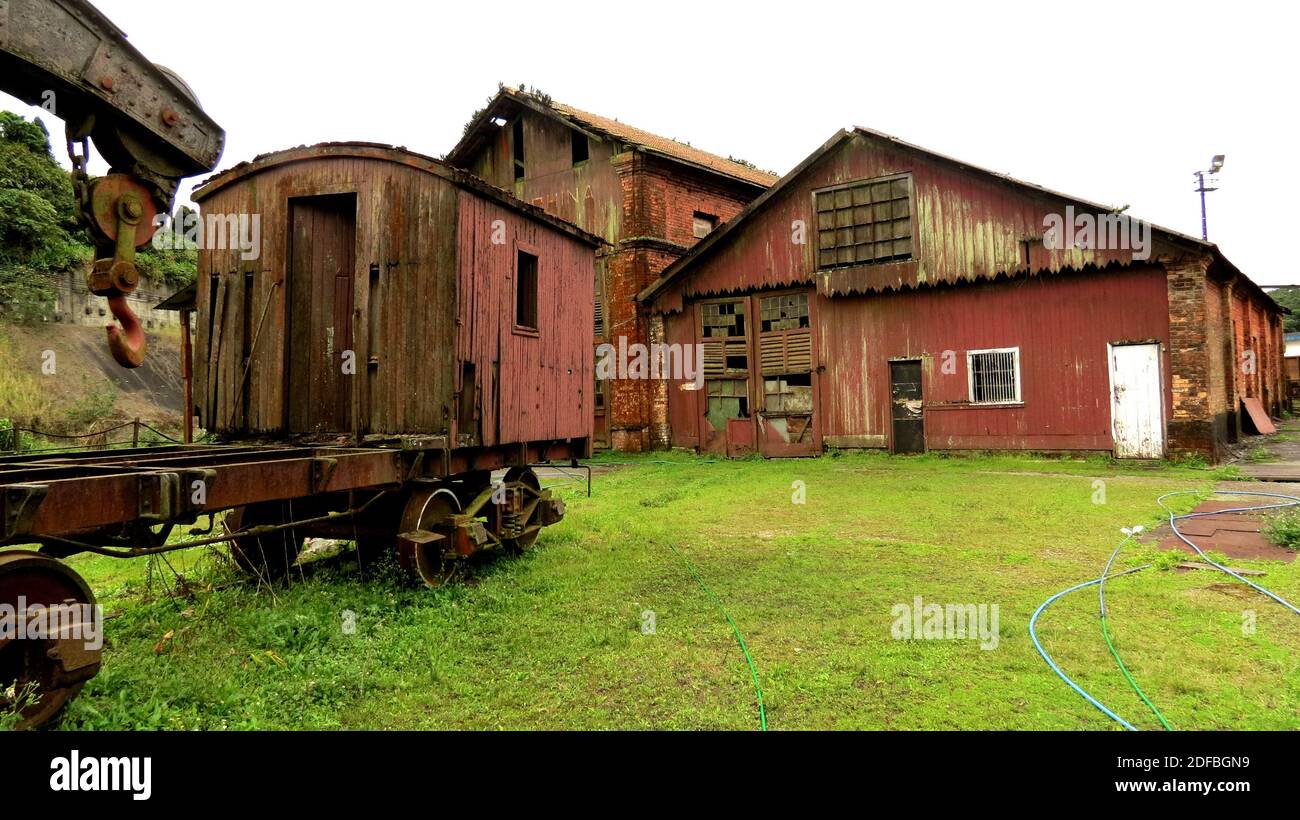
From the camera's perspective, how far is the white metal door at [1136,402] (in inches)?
532

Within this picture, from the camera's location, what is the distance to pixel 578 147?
68.8 feet

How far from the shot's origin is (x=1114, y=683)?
12.9 feet

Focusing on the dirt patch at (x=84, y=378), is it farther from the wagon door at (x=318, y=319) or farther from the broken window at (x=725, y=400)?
the broken window at (x=725, y=400)

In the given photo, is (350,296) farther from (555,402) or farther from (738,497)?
(738,497)

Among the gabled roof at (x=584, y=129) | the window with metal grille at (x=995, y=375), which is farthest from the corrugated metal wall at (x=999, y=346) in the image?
the gabled roof at (x=584, y=129)

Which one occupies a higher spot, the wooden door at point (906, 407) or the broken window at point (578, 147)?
the broken window at point (578, 147)

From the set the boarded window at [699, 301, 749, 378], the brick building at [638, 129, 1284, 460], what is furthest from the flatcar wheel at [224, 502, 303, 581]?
the boarded window at [699, 301, 749, 378]

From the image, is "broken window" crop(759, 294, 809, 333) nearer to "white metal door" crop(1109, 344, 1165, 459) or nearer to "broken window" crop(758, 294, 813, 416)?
"broken window" crop(758, 294, 813, 416)

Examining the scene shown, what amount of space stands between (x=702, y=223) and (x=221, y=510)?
63.6 ft

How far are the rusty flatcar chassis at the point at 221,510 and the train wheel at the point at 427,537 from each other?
0.01 meters

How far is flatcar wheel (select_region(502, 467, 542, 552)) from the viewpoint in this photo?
798 centimetres

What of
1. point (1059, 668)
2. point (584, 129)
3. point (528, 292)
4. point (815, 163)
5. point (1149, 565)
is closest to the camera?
point (1059, 668)

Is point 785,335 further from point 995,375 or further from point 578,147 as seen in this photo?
point 578,147

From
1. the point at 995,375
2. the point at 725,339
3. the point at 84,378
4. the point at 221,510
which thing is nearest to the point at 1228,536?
the point at 995,375
